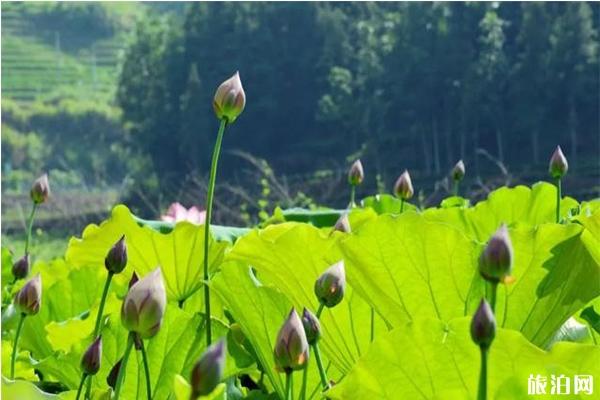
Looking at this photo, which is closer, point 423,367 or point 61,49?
point 423,367

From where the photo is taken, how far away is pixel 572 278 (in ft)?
1.32

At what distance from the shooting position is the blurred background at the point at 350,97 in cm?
2342

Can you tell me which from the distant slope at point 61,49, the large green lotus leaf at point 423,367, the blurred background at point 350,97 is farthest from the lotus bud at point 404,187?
the distant slope at point 61,49

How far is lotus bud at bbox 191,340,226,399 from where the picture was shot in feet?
0.82

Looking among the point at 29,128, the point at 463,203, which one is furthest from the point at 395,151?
the point at 463,203

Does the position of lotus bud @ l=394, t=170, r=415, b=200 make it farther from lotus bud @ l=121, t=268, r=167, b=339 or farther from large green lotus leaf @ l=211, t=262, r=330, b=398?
lotus bud @ l=121, t=268, r=167, b=339

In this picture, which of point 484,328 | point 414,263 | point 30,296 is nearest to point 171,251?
point 30,296

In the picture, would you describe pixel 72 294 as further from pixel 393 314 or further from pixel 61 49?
pixel 61 49

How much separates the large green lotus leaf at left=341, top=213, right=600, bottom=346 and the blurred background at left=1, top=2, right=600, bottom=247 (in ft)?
62.1

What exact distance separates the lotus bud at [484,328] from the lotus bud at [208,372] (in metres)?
0.07

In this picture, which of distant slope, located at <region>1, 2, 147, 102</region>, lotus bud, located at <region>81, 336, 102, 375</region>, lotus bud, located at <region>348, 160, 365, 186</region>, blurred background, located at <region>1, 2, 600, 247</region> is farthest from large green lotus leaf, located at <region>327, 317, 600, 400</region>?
distant slope, located at <region>1, 2, 147, 102</region>

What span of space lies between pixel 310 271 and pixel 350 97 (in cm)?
2525

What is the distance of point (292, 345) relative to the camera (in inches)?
12.8

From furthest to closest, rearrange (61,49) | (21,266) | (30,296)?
(61,49) < (21,266) < (30,296)
